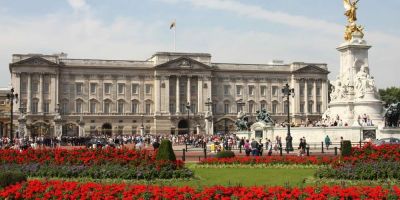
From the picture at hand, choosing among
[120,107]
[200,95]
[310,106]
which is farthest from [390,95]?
[120,107]

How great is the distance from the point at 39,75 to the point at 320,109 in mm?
47259

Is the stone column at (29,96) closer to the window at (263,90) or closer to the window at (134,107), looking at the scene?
the window at (134,107)

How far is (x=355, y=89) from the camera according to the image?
4081cm

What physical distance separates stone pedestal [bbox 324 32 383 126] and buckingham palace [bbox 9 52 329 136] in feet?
148

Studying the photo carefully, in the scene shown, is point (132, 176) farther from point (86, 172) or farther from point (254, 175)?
point (254, 175)

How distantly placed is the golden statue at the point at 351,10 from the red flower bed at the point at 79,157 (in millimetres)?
26440

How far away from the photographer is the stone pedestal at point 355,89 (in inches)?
1581

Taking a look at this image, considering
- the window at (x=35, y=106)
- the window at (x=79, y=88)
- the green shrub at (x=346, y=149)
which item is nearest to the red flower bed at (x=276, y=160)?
the green shrub at (x=346, y=149)

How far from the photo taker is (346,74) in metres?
41.8

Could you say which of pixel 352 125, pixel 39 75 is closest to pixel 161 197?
pixel 352 125

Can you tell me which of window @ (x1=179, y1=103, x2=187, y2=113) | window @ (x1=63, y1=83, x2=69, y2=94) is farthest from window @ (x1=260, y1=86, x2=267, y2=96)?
window @ (x1=63, y1=83, x2=69, y2=94)

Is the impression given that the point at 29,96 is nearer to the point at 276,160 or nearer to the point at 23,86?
the point at 23,86

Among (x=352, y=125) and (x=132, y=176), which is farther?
(x=352, y=125)

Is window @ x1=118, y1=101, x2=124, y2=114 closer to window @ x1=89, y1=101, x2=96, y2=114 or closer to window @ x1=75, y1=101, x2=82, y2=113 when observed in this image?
window @ x1=89, y1=101, x2=96, y2=114
